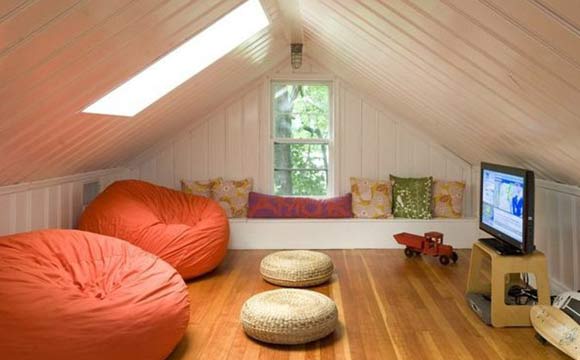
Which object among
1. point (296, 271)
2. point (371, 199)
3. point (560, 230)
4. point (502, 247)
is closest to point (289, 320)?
point (296, 271)

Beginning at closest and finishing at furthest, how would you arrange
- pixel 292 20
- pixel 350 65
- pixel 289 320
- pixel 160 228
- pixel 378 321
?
pixel 289 320, pixel 378 321, pixel 292 20, pixel 160 228, pixel 350 65

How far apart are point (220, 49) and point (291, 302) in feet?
6.64

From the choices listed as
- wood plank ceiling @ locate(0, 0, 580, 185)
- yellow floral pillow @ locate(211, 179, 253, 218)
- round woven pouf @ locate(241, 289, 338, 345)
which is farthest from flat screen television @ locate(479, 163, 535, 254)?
yellow floral pillow @ locate(211, 179, 253, 218)

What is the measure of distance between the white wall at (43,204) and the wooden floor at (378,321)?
132 centimetres

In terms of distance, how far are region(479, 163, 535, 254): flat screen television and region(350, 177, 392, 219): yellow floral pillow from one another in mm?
1595

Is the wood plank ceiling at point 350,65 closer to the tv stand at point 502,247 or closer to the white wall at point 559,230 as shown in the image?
the white wall at point 559,230

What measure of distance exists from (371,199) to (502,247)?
2.21m

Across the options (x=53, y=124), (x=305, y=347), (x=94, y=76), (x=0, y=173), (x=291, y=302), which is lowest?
(x=305, y=347)

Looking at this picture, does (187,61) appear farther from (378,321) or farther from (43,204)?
(378,321)

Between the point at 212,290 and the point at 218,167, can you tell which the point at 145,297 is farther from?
the point at 218,167

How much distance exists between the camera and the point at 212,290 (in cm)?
383

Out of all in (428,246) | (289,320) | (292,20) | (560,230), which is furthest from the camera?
(428,246)

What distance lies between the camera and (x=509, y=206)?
3275mm

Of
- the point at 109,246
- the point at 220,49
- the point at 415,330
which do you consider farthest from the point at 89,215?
the point at 415,330
